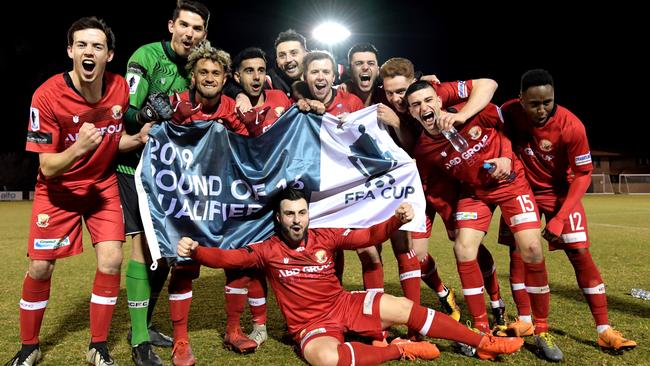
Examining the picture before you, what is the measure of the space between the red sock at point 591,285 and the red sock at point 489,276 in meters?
0.80

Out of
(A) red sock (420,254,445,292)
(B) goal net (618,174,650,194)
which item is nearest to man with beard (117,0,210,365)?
(A) red sock (420,254,445,292)

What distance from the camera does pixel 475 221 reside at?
167 inches

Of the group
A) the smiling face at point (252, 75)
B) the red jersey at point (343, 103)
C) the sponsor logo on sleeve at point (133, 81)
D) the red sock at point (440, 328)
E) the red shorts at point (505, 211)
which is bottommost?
the red sock at point (440, 328)

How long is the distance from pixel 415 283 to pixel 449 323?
85 cm

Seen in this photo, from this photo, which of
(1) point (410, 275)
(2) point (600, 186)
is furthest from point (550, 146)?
(2) point (600, 186)

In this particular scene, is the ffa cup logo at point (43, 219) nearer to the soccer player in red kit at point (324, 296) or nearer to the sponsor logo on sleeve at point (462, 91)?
the soccer player in red kit at point (324, 296)

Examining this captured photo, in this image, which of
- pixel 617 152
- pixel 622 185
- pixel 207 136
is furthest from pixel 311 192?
pixel 617 152

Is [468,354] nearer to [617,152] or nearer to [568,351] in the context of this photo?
[568,351]

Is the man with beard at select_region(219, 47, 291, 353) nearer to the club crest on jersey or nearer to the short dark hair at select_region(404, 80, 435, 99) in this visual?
the short dark hair at select_region(404, 80, 435, 99)

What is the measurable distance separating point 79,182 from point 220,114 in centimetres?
109

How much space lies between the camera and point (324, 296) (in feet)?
12.1

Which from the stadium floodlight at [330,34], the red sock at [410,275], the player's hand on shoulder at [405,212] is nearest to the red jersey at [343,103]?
the player's hand on shoulder at [405,212]

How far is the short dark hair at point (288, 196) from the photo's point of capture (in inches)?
149

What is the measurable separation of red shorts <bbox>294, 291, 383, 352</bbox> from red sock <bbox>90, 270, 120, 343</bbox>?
130cm
